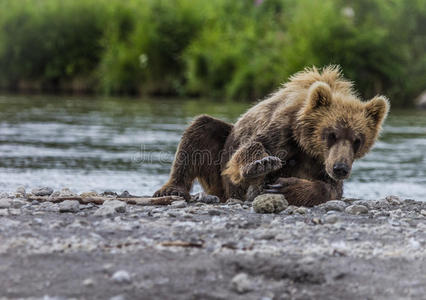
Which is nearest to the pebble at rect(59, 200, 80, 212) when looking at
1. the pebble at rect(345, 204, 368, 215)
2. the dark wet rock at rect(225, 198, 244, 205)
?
the dark wet rock at rect(225, 198, 244, 205)

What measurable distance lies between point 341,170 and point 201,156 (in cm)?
154

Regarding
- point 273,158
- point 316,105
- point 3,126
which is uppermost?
point 316,105

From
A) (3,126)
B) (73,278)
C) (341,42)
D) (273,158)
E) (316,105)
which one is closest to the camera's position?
(73,278)

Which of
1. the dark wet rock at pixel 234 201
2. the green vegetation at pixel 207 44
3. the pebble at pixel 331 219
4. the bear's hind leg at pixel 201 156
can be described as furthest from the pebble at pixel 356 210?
the green vegetation at pixel 207 44

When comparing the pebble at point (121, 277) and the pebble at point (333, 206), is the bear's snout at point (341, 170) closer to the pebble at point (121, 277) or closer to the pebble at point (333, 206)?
the pebble at point (333, 206)

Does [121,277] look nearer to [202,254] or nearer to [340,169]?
[202,254]

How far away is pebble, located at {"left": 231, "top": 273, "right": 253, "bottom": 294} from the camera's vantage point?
3.50 metres

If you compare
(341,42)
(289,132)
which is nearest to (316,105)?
(289,132)

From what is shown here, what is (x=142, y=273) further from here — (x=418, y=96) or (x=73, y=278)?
(x=418, y=96)

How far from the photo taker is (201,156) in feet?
22.3

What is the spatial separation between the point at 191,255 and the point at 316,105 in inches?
103

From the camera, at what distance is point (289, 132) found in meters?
6.21

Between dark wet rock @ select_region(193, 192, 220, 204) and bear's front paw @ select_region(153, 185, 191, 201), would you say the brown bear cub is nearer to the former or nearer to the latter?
bear's front paw @ select_region(153, 185, 191, 201)

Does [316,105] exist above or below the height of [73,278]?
above
